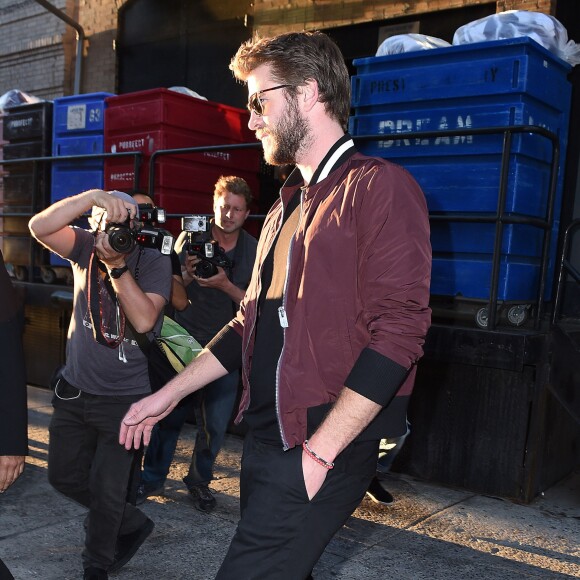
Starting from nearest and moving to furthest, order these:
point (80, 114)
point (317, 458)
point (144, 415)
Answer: point (317, 458)
point (144, 415)
point (80, 114)

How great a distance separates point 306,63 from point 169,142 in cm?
508

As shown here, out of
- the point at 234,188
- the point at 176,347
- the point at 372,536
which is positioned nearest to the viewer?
the point at 176,347

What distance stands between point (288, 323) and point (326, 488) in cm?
46

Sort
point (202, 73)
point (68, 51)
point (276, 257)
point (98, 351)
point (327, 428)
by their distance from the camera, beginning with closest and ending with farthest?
1. point (327, 428)
2. point (276, 257)
3. point (98, 351)
4. point (202, 73)
5. point (68, 51)

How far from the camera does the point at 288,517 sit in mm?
1943

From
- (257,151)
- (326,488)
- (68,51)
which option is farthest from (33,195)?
(326,488)

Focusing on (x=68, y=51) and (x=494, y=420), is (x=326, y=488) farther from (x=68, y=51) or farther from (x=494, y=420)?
(x=68, y=51)

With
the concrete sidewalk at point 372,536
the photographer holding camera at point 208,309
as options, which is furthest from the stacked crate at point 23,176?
the photographer holding camera at point 208,309

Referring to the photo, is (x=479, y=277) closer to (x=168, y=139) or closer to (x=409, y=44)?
(x=409, y=44)

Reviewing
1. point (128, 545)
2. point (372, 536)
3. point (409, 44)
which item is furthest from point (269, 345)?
point (409, 44)

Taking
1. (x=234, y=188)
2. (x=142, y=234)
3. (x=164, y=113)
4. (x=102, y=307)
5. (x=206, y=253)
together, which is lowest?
(x=102, y=307)

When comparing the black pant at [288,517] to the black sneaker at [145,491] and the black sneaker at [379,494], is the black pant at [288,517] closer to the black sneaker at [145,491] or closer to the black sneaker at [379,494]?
the black sneaker at [145,491]

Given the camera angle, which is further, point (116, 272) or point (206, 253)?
point (206, 253)

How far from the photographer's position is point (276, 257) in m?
2.22
